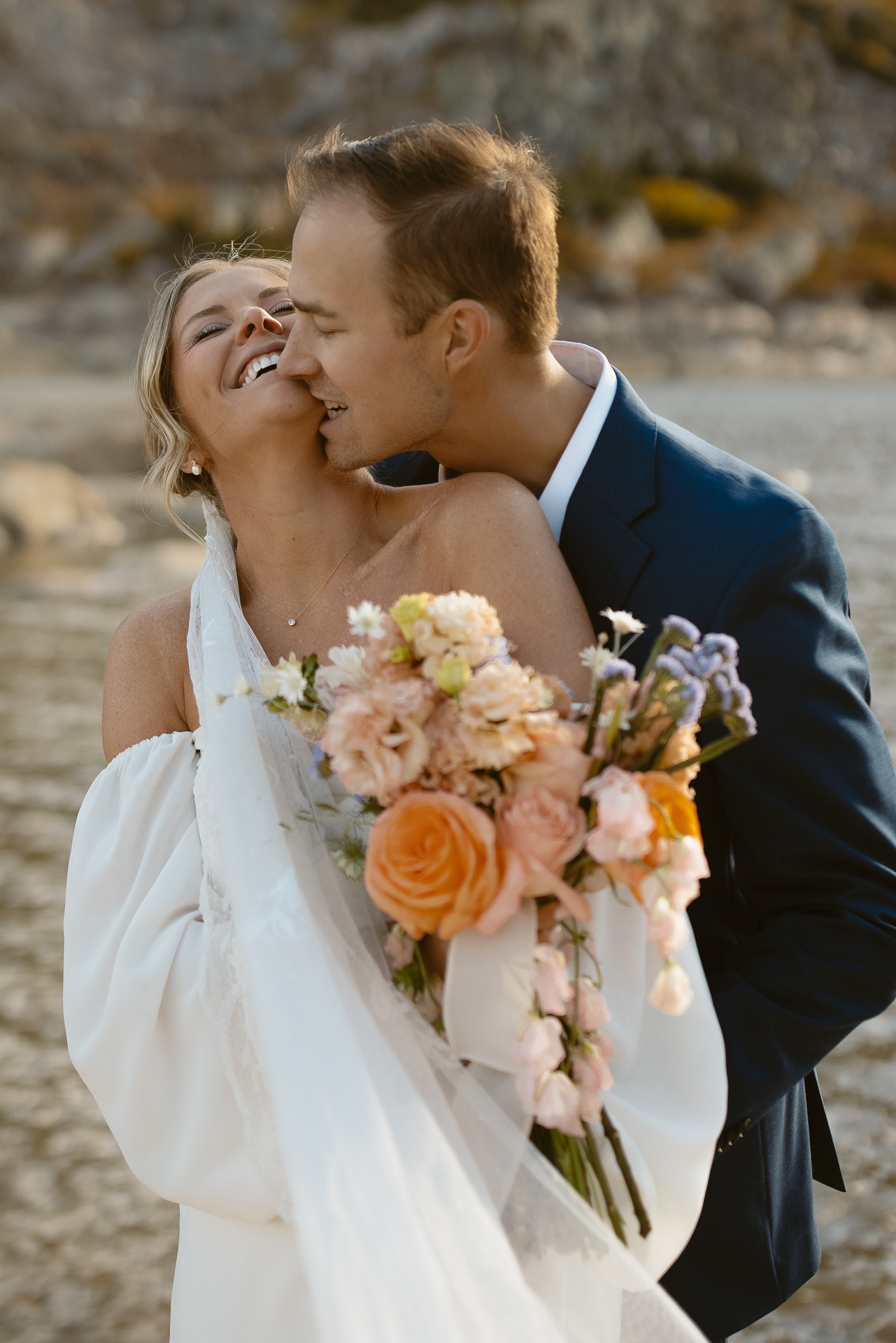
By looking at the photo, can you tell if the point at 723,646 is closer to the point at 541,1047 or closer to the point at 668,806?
the point at 668,806

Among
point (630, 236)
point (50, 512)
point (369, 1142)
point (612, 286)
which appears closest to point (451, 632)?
point (369, 1142)

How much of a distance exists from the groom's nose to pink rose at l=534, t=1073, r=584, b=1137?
1280 mm

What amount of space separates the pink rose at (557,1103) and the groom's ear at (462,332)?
1148 millimetres

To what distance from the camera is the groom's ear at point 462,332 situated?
6.65 feet

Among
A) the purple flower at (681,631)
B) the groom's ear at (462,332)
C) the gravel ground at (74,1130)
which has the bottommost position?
the gravel ground at (74,1130)

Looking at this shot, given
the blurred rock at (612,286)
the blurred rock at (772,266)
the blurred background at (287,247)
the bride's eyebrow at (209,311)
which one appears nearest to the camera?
the bride's eyebrow at (209,311)

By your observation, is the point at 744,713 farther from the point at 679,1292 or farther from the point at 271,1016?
the point at 679,1292

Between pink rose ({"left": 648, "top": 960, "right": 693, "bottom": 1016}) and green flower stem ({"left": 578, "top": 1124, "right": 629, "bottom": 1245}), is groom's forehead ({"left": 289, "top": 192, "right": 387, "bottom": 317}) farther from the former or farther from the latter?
green flower stem ({"left": 578, "top": 1124, "right": 629, "bottom": 1245})

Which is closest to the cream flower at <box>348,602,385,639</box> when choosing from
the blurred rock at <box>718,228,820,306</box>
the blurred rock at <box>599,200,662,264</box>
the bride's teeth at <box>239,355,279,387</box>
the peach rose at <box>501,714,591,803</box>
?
the peach rose at <box>501,714,591,803</box>

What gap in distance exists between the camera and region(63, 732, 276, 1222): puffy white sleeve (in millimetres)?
1951

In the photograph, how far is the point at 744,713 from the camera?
149 cm

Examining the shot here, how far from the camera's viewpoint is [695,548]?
198 cm

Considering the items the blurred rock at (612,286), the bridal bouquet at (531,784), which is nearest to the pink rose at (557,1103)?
the bridal bouquet at (531,784)

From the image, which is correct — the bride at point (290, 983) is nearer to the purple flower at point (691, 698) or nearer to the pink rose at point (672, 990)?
the pink rose at point (672, 990)
